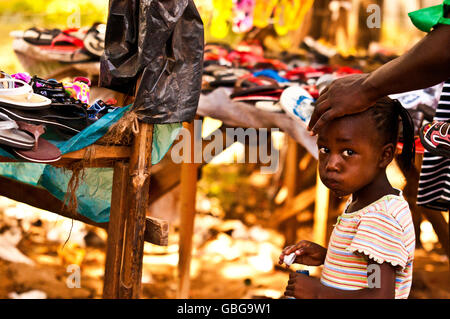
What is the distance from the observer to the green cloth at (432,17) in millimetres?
1461

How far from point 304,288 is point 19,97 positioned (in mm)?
1096

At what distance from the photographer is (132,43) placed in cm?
200

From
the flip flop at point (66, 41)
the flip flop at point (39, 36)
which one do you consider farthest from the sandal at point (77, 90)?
the flip flop at point (39, 36)

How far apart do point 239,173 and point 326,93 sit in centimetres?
492

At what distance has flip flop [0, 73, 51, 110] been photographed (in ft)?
5.78

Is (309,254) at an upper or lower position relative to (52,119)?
lower

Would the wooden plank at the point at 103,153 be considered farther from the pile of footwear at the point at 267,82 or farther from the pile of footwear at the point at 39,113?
the pile of footwear at the point at 267,82

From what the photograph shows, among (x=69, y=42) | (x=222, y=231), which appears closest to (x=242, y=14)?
(x=69, y=42)

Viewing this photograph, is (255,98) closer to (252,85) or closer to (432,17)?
(252,85)

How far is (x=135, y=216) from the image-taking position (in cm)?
206

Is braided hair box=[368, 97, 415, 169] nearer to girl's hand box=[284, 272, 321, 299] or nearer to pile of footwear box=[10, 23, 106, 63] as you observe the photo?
girl's hand box=[284, 272, 321, 299]

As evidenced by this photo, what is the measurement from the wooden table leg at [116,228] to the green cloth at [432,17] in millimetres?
1155

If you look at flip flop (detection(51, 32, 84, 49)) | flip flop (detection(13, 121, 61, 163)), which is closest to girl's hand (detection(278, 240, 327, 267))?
flip flop (detection(13, 121, 61, 163))
